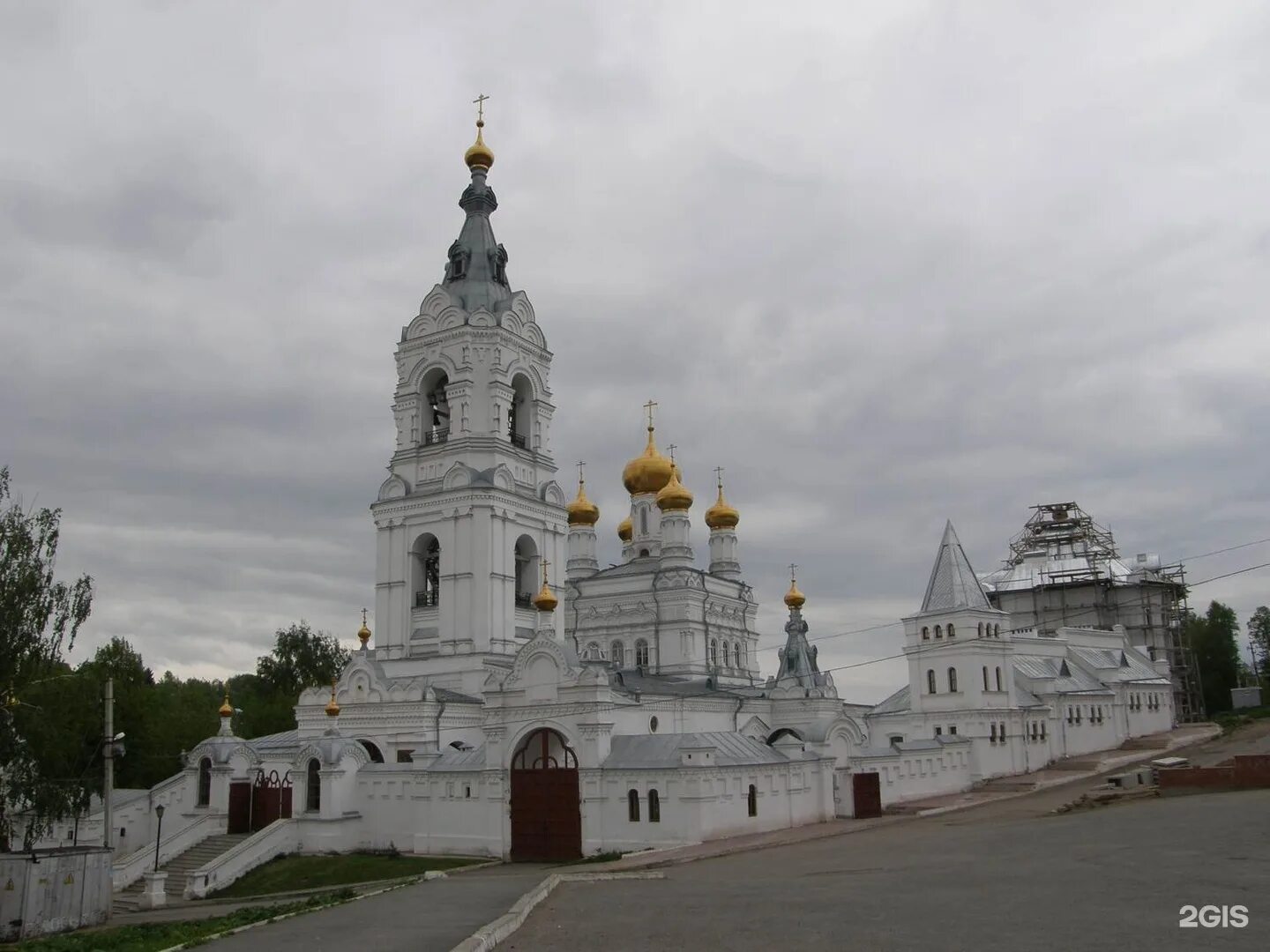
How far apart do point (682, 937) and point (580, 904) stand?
4.13 metres

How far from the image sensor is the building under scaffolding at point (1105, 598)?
6031 cm

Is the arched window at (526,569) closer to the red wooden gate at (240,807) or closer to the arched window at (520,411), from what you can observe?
the arched window at (520,411)

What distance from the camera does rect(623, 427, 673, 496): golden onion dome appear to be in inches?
1981

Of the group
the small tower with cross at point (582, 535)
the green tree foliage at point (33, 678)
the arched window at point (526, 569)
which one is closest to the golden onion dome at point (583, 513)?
the small tower with cross at point (582, 535)

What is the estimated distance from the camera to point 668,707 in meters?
37.1

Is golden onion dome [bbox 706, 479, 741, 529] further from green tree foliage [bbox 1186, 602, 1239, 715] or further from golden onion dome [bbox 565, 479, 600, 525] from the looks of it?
green tree foliage [bbox 1186, 602, 1239, 715]

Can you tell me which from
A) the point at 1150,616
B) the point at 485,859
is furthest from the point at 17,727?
the point at 1150,616

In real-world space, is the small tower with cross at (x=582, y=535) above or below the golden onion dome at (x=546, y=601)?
above

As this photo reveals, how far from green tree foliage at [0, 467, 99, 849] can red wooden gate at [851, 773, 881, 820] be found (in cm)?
2035

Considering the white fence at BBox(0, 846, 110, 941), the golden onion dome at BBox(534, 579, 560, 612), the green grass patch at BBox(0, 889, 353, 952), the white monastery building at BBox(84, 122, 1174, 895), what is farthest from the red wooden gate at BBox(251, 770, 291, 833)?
the green grass patch at BBox(0, 889, 353, 952)

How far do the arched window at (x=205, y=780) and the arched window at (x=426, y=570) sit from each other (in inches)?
307

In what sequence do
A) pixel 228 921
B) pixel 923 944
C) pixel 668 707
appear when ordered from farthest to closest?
pixel 668 707, pixel 228 921, pixel 923 944

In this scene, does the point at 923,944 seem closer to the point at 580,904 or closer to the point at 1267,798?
the point at 580,904

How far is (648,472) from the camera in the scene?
5053 cm
